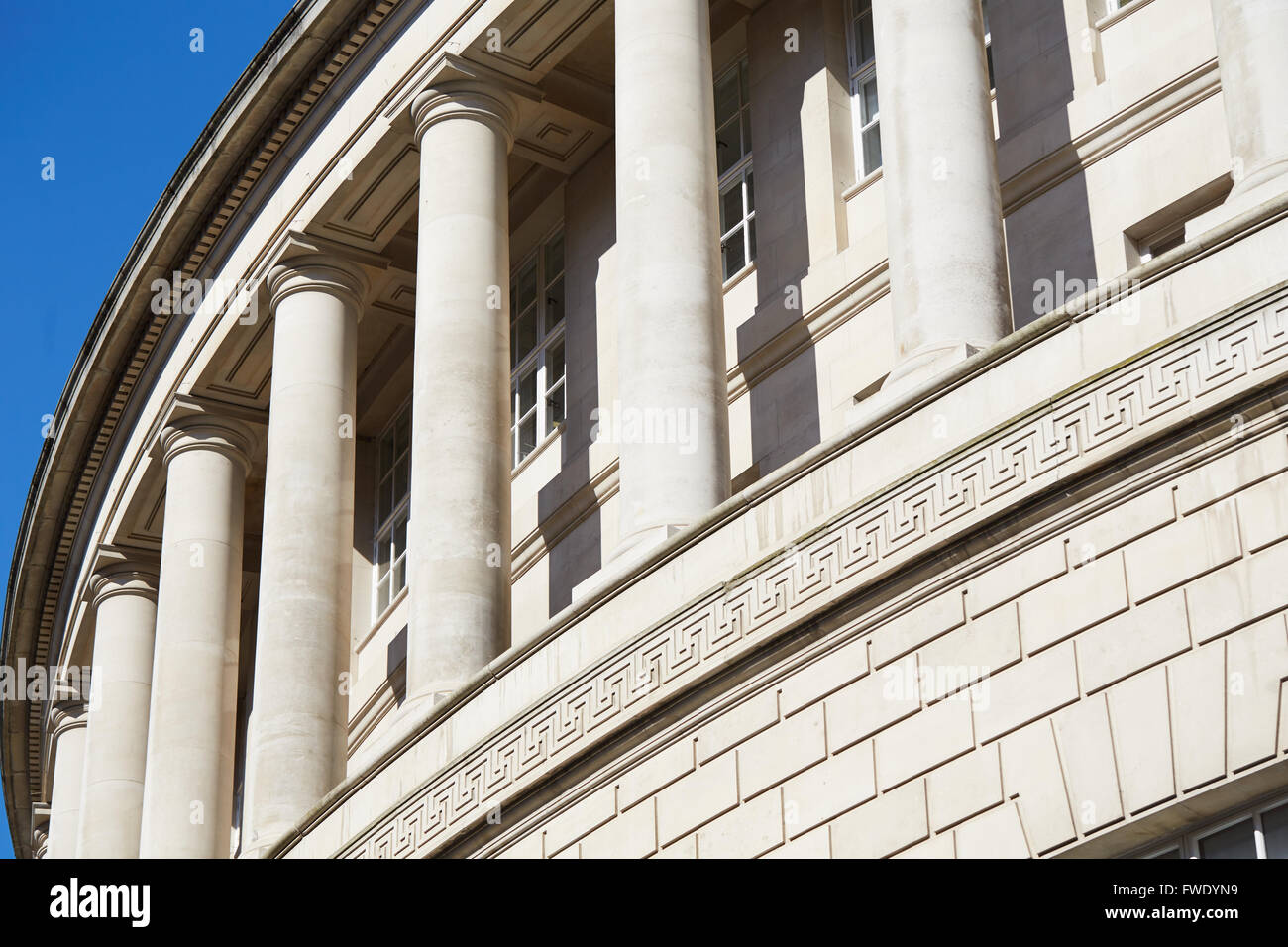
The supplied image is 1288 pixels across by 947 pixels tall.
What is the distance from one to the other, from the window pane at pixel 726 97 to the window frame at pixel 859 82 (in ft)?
8.54

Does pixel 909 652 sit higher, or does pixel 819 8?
pixel 819 8

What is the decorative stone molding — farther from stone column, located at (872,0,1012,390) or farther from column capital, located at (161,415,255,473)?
column capital, located at (161,415,255,473)

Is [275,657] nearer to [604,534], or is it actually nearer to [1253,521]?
[604,534]

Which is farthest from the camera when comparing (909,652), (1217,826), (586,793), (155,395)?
(155,395)

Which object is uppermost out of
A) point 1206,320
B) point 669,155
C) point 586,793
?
point 669,155

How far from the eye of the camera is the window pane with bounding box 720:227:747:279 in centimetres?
3028

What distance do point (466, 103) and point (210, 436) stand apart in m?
9.59

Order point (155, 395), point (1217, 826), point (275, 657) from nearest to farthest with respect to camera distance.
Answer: point (1217, 826)
point (275, 657)
point (155, 395)

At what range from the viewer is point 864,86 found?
29.2 metres

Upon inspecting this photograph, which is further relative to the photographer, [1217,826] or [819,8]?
[819,8]

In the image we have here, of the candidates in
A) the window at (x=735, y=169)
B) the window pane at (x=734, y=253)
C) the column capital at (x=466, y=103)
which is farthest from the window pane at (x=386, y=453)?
the window pane at (x=734, y=253)

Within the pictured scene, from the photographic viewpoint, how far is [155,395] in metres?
38.1

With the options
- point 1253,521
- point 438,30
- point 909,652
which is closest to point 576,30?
point 438,30

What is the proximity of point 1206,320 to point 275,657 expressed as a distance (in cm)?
1666
